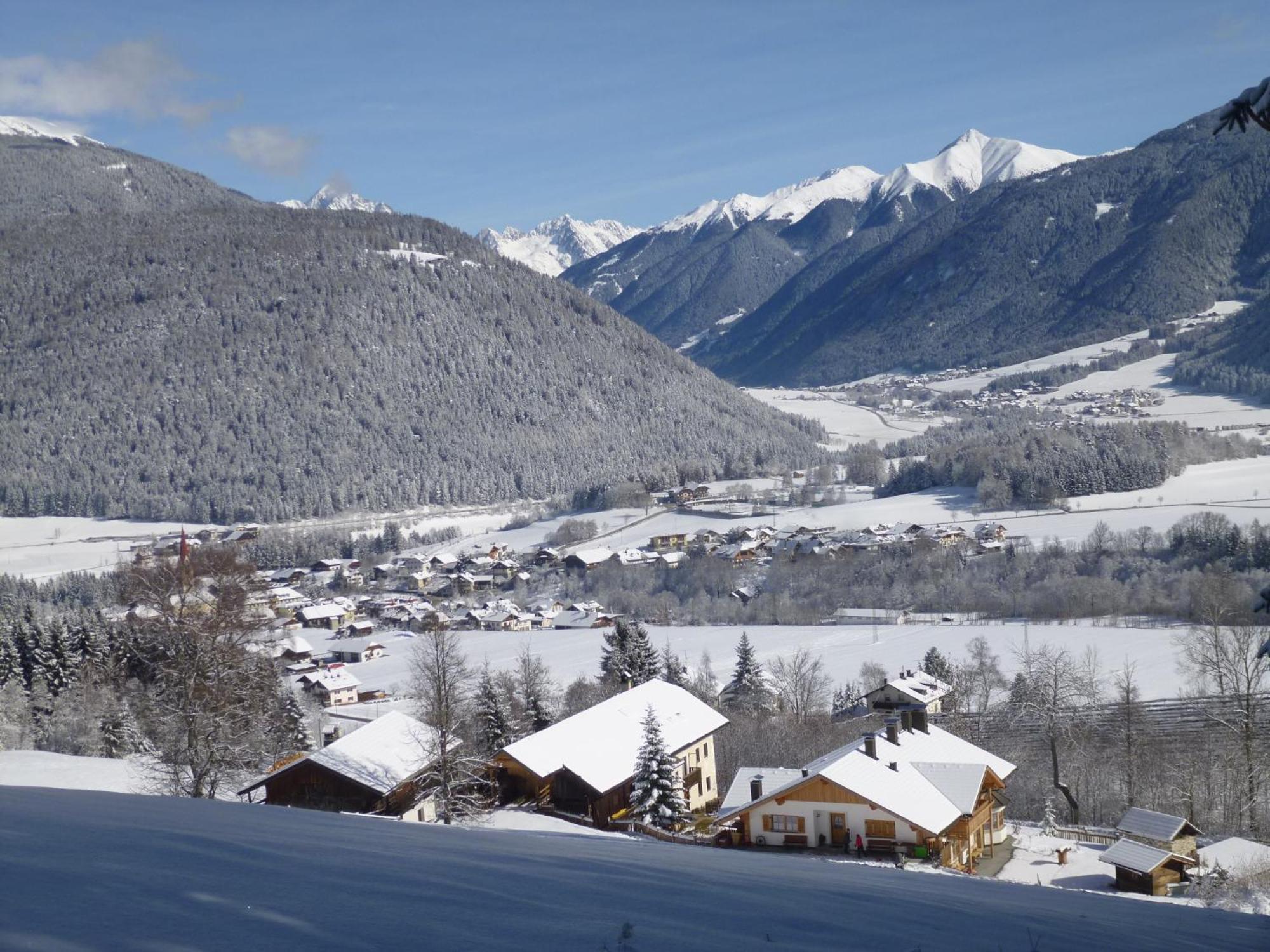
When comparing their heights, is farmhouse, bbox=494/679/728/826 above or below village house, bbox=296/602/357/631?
above

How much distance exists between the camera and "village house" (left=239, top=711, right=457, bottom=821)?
17.6 meters

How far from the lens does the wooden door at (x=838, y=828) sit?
17.4 m

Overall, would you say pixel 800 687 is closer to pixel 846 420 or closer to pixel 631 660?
pixel 631 660

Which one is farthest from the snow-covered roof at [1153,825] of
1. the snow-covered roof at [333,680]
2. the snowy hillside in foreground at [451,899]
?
the snow-covered roof at [333,680]

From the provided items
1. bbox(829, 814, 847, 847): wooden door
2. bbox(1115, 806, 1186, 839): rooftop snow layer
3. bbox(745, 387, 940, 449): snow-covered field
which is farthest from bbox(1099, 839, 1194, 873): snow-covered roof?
bbox(745, 387, 940, 449): snow-covered field

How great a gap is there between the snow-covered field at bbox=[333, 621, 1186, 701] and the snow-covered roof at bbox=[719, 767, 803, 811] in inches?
640

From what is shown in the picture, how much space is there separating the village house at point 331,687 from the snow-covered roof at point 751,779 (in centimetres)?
2084

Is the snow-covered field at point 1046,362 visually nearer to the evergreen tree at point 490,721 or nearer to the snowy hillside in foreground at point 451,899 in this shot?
the evergreen tree at point 490,721

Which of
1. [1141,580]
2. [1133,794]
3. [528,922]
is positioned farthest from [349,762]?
[1141,580]

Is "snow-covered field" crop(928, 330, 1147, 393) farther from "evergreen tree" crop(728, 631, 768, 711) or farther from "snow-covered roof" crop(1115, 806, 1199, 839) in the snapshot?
"snow-covered roof" crop(1115, 806, 1199, 839)

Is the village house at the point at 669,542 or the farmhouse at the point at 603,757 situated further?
the village house at the point at 669,542

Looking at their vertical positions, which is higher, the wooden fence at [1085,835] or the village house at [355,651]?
the wooden fence at [1085,835]

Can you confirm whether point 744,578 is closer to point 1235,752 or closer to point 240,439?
point 1235,752

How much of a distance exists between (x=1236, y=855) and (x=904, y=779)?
5.07 metres
